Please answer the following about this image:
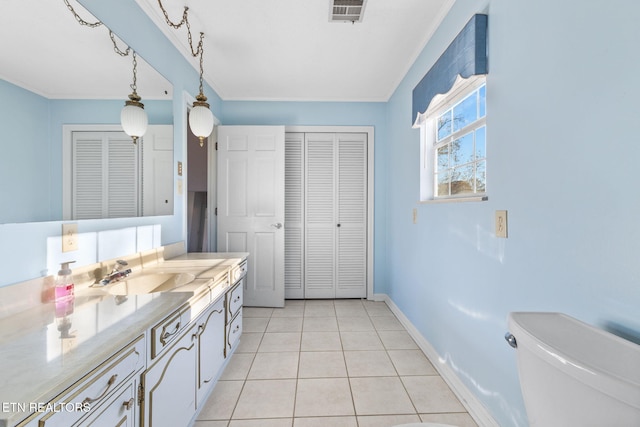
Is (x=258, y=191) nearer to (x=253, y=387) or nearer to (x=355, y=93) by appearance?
(x=355, y=93)

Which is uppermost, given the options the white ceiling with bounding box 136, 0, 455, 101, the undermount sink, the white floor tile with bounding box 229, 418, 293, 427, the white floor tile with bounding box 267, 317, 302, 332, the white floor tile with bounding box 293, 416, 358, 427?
the white ceiling with bounding box 136, 0, 455, 101

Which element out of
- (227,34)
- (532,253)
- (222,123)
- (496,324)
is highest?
(227,34)

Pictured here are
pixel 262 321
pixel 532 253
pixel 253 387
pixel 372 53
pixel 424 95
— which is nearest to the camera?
pixel 532 253

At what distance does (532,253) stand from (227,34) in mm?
2457

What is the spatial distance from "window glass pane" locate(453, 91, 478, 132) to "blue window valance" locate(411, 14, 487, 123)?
0.15 metres

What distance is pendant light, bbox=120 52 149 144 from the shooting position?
1.55 m

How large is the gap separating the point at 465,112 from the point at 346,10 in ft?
3.47

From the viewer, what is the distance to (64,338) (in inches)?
32.4

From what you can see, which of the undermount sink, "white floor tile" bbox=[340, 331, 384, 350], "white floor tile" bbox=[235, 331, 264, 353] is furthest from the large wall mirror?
"white floor tile" bbox=[340, 331, 384, 350]

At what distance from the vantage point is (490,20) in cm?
142

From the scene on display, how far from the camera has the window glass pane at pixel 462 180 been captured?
5.72 ft

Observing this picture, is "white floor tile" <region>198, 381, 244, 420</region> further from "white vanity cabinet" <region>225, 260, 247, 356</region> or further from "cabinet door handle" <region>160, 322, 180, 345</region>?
"cabinet door handle" <region>160, 322, 180, 345</region>

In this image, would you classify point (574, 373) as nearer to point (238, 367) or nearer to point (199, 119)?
point (238, 367)

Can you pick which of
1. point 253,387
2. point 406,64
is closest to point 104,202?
point 253,387
